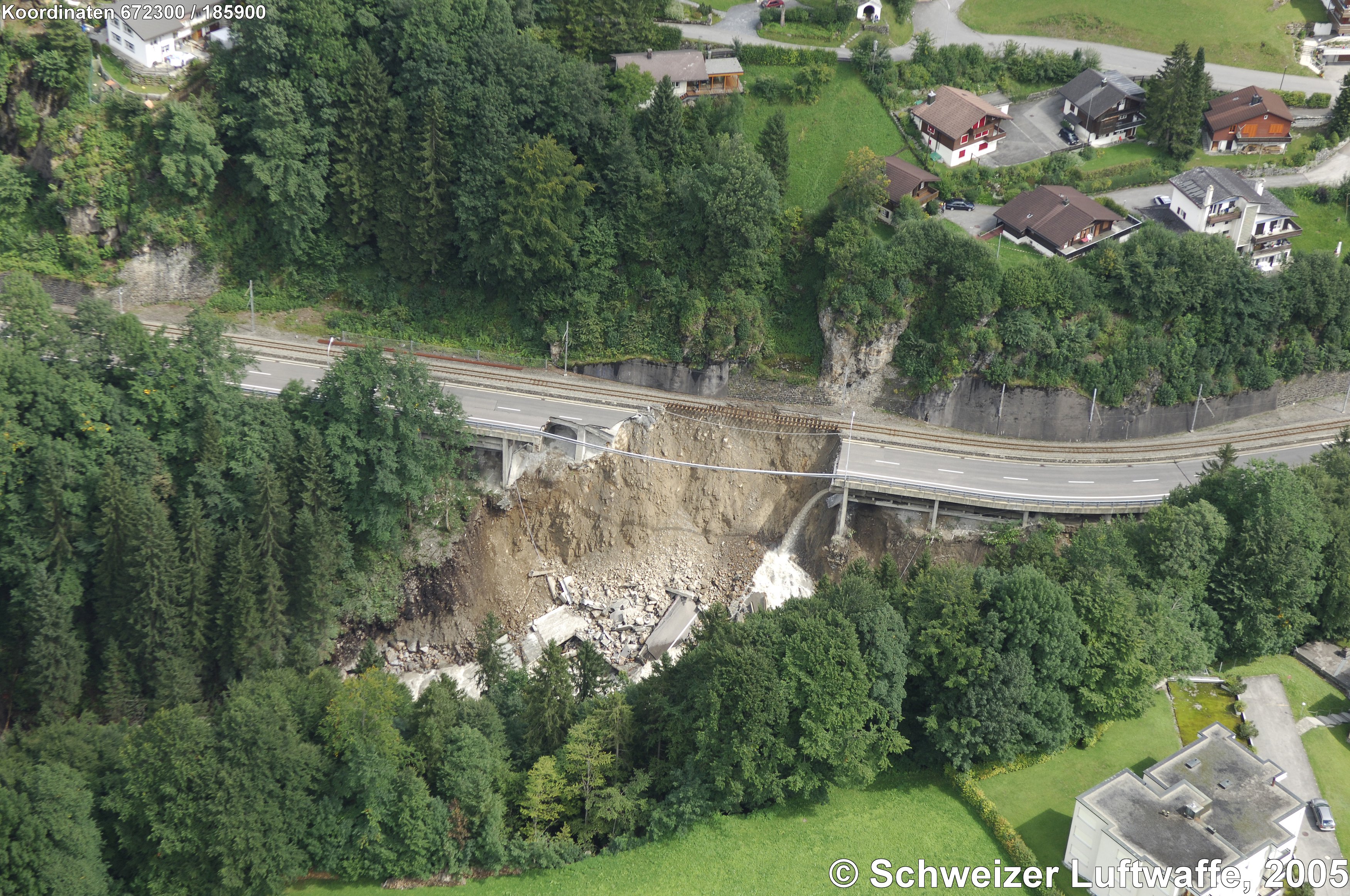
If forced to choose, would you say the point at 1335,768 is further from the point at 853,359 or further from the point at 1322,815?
the point at 853,359

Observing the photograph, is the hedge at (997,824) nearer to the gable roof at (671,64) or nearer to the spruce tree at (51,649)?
the spruce tree at (51,649)

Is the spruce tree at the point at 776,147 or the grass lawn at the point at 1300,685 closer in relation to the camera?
the grass lawn at the point at 1300,685

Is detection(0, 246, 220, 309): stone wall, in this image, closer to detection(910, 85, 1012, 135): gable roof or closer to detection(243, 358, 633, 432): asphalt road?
detection(243, 358, 633, 432): asphalt road

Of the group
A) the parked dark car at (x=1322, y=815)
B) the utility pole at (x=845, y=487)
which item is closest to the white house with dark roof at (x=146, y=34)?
the utility pole at (x=845, y=487)

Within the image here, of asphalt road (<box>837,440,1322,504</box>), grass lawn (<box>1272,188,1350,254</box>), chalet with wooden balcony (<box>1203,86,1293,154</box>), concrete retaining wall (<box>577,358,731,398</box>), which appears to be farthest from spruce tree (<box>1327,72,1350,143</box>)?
concrete retaining wall (<box>577,358,731,398</box>)

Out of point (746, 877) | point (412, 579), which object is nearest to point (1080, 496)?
point (746, 877)

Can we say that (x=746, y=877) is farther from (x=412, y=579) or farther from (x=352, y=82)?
(x=352, y=82)
